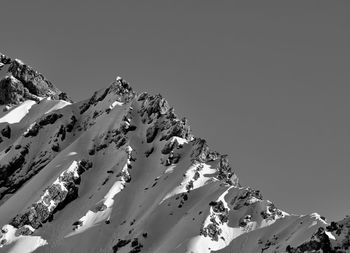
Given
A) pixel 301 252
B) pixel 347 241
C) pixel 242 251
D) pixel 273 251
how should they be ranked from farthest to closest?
1. pixel 242 251
2. pixel 273 251
3. pixel 301 252
4. pixel 347 241

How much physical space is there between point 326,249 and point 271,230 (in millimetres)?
50682

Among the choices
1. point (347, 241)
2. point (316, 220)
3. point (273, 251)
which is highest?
point (316, 220)

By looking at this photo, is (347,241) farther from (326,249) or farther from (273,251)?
(273,251)

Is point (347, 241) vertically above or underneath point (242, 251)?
underneath

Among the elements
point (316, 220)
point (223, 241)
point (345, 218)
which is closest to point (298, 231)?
point (316, 220)

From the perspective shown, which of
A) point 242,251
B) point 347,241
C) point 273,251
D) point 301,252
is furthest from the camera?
point 242,251

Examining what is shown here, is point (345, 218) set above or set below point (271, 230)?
below

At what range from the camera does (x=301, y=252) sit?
161 m

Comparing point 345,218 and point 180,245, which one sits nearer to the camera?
point 345,218

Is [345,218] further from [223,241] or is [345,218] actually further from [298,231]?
[223,241]

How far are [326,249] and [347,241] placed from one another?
7522mm

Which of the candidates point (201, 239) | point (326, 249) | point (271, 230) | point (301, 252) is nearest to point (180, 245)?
point (201, 239)

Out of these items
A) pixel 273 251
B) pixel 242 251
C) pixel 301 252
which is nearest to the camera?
pixel 301 252

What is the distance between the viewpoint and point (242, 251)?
19375 centimetres
